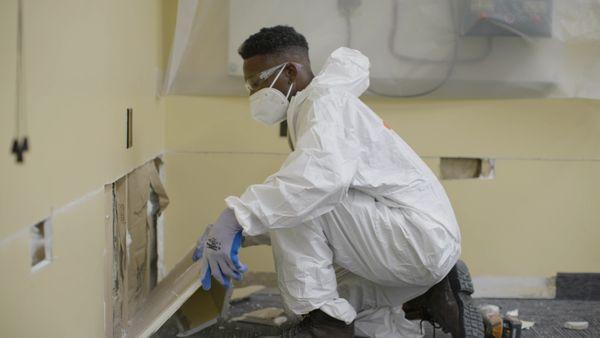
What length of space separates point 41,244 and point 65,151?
7.4 inches

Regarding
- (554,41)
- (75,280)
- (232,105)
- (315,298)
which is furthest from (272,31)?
(554,41)

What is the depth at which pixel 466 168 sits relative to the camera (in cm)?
242

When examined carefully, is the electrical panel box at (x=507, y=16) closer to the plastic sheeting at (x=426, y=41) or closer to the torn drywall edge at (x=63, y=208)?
the plastic sheeting at (x=426, y=41)

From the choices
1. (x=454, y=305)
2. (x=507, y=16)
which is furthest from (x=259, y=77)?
(x=507, y=16)

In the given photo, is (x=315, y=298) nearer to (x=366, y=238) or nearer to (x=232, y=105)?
(x=366, y=238)

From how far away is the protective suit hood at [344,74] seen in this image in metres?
1.72

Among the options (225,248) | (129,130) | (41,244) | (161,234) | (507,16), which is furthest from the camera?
(161,234)

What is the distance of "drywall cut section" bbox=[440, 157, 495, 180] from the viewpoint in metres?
2.39

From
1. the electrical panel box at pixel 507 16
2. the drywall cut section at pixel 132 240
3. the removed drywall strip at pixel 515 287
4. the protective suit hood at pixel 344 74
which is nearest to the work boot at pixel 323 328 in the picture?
the drywall cut section at pixel 132 240

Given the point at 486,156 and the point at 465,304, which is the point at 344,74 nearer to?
the point at 465,304

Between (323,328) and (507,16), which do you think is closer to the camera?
(323,328)

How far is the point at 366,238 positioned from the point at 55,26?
0.87m

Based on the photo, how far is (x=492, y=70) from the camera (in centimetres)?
228

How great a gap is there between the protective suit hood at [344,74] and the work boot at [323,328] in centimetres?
55
